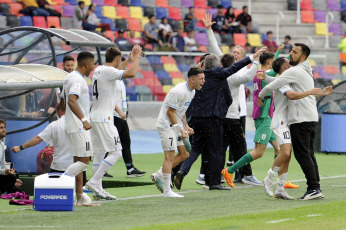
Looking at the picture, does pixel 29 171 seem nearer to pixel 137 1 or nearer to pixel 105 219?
pixel 105 219

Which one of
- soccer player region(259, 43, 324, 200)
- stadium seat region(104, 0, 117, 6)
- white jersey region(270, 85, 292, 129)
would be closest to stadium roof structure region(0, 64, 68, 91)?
white jersey region(270, 85, 292, 129)

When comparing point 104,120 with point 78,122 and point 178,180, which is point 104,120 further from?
point 178,180

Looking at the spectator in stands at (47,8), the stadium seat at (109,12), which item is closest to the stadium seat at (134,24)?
the stadium seat at (109,12)

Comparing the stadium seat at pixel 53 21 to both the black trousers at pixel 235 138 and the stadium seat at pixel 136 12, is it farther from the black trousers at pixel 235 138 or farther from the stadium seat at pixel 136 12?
the black trousers at pixel 235 138

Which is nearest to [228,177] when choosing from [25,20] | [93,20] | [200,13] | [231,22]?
[25,20]

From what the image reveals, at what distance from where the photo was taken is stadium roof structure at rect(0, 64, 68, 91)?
47.0 feet

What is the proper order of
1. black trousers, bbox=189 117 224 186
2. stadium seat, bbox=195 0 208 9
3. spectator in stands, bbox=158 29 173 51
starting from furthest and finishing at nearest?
stadium seat, bbox=195 0 208 9, spectator in stands, bbox=158 29 173 51, black trousers, bbox=189 117 224 186

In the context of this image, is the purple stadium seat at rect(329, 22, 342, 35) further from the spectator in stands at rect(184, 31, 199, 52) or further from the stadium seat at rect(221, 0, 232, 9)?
the spectator in stands at rect(184, 31, 199, 52)

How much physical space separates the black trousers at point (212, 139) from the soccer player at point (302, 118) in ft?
5.16

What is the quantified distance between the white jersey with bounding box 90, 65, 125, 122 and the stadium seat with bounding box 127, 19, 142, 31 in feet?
61.6

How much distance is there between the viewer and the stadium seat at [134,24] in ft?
101

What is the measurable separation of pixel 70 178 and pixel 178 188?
9.02ft

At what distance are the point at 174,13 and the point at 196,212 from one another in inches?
895

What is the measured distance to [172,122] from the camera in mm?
12320
